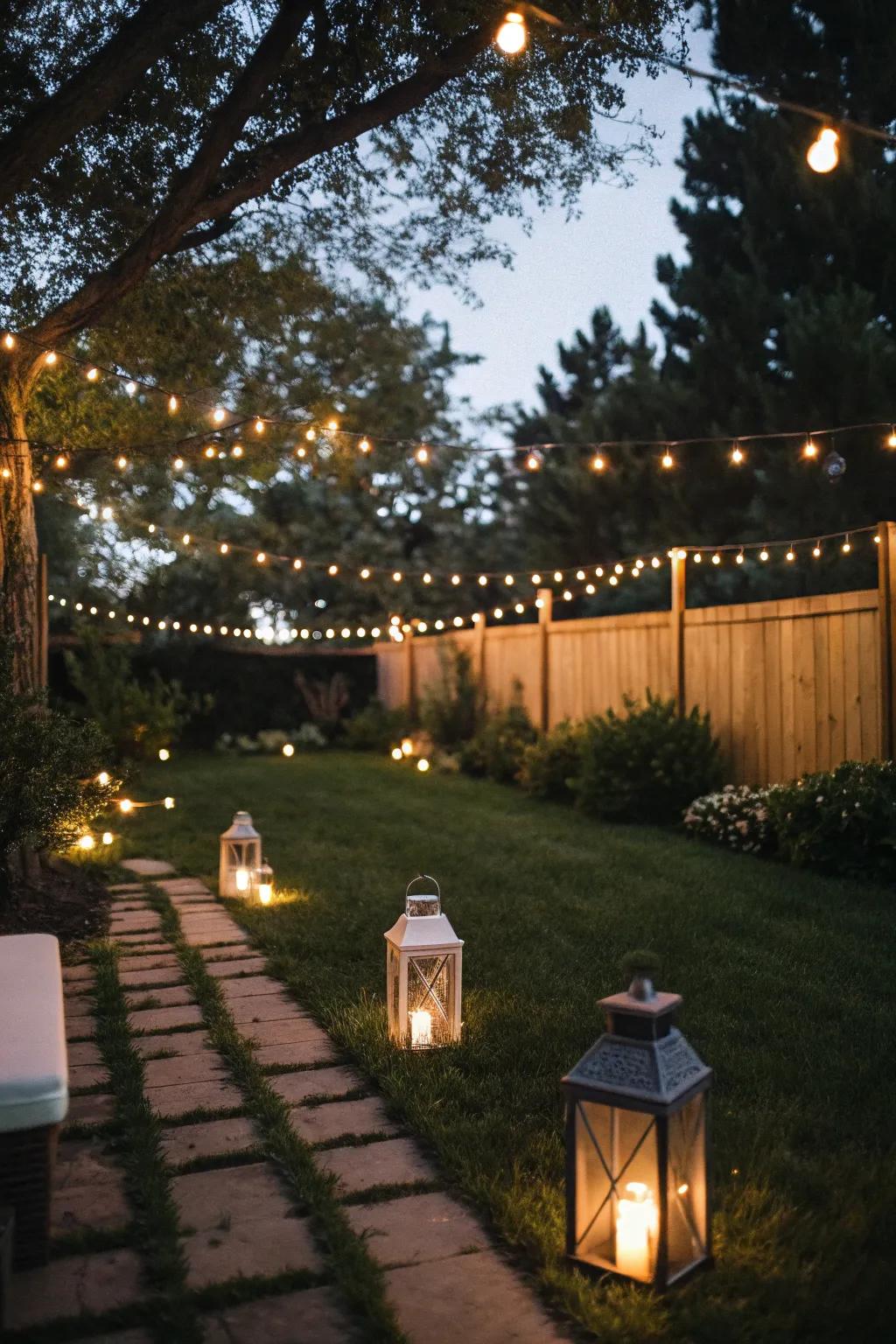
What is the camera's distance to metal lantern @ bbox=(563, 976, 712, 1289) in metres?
2.25

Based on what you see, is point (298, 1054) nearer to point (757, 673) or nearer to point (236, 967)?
point (236, 967)

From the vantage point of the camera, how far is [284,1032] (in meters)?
3.89

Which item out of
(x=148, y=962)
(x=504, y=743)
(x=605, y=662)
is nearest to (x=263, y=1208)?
(x=148, y=962)

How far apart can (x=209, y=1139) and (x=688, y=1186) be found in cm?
140

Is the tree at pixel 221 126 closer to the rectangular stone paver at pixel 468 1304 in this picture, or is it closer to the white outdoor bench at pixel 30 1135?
the white outdoor bench at pixel 30 1135

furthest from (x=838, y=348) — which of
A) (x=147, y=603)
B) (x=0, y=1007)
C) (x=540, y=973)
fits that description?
(x=147, y=603)

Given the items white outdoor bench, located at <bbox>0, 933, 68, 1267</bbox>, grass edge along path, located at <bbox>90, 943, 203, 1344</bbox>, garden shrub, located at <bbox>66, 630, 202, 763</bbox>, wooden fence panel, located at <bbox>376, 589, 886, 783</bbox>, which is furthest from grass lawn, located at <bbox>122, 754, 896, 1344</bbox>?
garden shrub, located at <bbox>66, 630, 202, 763</bbox>

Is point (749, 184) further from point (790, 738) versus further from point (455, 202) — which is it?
point (790, 738)

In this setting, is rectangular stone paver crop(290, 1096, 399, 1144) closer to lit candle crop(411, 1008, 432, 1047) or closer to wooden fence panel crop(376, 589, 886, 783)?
lit candle crop(411, 1008, 432, 1047)

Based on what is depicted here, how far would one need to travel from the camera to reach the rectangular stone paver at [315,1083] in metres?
3.31

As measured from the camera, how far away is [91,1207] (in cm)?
261

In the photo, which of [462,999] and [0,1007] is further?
[462,999]

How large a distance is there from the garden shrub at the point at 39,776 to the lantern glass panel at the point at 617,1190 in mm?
3356

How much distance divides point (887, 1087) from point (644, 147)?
20.8 feet
